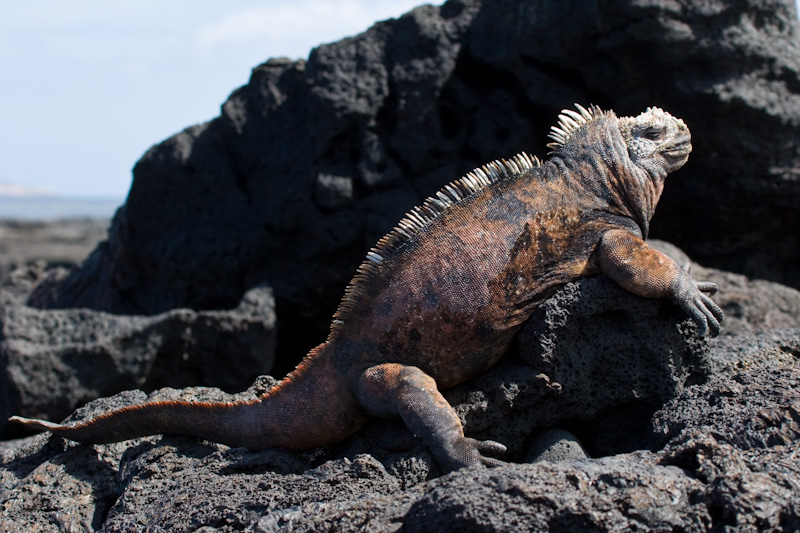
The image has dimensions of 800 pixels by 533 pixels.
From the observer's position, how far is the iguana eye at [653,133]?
3666 mm

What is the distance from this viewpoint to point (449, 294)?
326cm

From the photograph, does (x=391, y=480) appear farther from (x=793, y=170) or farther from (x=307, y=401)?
(x=793, y=170)

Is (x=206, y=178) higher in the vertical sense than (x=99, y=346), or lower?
higher

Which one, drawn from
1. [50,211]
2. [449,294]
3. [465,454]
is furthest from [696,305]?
[50,211]

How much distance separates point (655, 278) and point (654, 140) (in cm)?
80

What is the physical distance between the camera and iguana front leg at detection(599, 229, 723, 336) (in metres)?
3.20

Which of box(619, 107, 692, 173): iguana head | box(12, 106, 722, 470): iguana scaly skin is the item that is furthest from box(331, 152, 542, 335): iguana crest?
box(619, 107, 692, 173): iguana head

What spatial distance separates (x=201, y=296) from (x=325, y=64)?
6.92ft

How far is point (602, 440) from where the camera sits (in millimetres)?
3490

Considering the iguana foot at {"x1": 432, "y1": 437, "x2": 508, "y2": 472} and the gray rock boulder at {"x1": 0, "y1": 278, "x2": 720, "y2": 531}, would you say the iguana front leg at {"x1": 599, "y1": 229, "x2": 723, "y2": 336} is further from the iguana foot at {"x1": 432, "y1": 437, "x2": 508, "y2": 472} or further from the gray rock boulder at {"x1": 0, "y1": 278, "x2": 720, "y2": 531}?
the iguana foot at {"x1": 432, "y1": 437, "x2": 508, "y2": 472}

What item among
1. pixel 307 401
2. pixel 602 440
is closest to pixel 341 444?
pixel 307 401

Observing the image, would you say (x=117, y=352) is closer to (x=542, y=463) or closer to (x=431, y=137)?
(x=431, y=137)

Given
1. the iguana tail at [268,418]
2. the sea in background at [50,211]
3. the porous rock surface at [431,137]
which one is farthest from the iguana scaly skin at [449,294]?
the sea in background at [50,211]

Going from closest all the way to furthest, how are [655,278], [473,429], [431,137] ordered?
1. [655,278]
2. [473,429]
3. [431,137]
